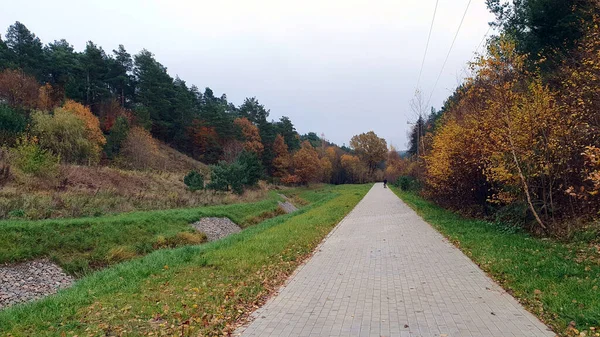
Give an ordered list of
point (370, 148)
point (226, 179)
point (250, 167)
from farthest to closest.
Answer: point (370, 148) < point (250, 167) < point (226, 179)

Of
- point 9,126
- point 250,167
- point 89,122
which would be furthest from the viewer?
point 250,167

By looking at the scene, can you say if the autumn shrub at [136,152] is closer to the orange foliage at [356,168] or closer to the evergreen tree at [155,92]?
the evergreen tree at [155,92]

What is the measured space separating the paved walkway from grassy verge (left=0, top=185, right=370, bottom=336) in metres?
0.47

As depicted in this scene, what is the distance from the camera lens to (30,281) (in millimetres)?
11273

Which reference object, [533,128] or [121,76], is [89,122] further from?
[533,128]

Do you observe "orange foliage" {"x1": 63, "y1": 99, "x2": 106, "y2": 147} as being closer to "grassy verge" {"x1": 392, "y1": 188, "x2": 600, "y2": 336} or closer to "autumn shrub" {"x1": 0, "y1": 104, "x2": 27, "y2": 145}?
"autumn shrub" {"x1": 0, "y1": 104, "x2": 27, "y2": 145}

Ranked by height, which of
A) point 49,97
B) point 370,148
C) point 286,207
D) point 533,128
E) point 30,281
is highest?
point 49,97

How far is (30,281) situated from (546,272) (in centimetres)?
1282

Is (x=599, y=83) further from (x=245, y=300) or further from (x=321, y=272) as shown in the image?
(x=245, y=300)

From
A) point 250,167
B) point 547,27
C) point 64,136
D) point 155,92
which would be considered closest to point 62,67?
point 155,92

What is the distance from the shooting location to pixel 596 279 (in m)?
6.15

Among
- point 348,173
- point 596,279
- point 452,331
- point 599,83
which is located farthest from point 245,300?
point 348,173

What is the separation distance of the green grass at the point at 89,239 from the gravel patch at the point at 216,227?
88 cm

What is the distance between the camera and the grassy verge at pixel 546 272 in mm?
4918
